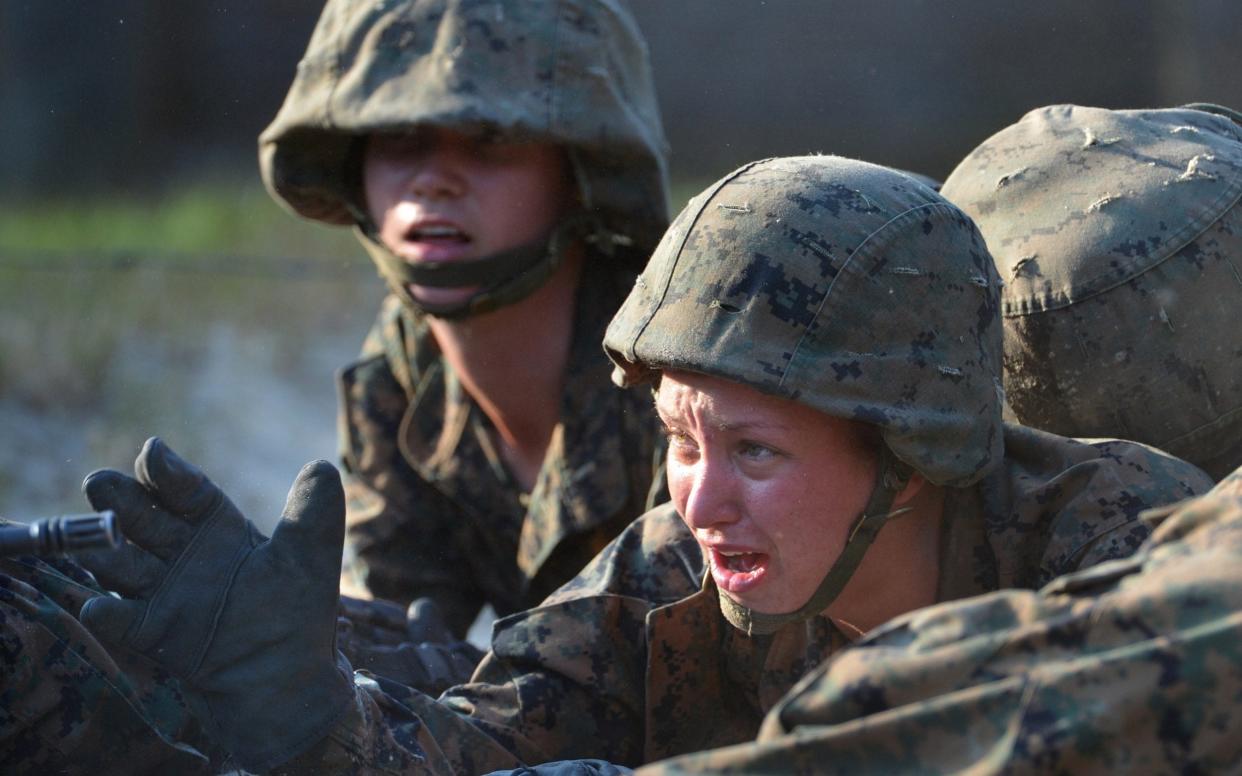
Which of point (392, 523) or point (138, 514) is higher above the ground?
point (138, 514)

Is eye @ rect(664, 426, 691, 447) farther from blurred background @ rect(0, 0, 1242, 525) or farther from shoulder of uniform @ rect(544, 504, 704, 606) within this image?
blurred background @ rect(0, 0, 1242, 525)

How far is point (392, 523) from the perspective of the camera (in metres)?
5.29

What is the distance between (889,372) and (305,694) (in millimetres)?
1082

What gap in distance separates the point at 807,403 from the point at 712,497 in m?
0.22

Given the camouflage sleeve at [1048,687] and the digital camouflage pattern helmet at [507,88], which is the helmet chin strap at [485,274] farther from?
the camouflage sleeve at [1048,687]

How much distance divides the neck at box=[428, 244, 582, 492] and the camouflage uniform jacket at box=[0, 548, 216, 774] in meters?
1.98

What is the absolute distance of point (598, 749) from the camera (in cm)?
352

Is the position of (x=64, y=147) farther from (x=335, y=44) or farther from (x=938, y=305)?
(x=938, y=305)

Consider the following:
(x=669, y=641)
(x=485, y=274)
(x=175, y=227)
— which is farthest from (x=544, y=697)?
(x=175, y=227)

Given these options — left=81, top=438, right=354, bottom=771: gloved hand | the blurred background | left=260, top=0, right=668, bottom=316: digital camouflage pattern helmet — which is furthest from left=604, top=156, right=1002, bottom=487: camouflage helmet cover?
the blurred background

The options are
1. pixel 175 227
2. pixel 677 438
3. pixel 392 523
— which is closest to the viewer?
pixel 677 438

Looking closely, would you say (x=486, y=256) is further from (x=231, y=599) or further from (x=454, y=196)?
(x=231, y=599)

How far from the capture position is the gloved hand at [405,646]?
3965mm

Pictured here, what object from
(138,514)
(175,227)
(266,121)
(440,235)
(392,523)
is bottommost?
(175,227)
